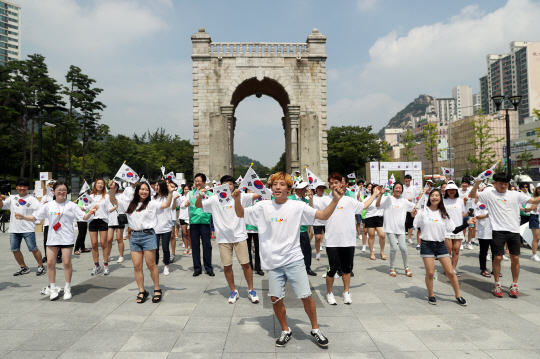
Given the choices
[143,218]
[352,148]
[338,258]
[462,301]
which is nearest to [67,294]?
[143,218]

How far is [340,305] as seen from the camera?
561cm

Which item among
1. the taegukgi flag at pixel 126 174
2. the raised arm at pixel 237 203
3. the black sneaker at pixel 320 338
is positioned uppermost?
the taegukgi flag at pixel 126 174

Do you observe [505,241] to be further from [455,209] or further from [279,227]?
[279,227]

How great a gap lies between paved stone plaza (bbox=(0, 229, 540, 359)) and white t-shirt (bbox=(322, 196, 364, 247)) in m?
0.98

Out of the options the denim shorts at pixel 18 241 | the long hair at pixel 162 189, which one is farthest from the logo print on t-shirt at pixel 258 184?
the denim shorts at pixel 18 241

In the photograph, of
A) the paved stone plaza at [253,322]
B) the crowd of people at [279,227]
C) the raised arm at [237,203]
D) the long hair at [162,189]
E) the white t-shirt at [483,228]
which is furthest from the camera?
the white t-shirt at [483,228]

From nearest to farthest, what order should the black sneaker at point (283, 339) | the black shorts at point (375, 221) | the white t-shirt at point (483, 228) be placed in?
the black sneaker at point (283, 339) < the white t-shirt at point (483, 228) < the black shorts at point (375, 221)

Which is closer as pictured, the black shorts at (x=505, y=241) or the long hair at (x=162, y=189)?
the black shorts at (x=505, y=241)

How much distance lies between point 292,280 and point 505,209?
4395 millimetres

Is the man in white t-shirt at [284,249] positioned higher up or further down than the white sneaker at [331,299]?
higher up

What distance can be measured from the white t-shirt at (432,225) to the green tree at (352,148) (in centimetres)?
6138

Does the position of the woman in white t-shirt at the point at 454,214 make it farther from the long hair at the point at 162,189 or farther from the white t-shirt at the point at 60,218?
the white t-shirt at the point at 60,218

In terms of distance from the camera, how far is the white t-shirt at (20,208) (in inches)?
302

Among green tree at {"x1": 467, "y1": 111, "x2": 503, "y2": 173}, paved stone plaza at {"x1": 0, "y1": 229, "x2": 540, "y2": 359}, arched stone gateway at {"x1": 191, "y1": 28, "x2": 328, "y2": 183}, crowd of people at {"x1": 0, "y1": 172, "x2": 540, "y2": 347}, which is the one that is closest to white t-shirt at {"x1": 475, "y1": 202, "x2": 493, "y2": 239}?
crowd of people at {"x1": 0, "y1": 172, "x2": 540, "y2": 347}
